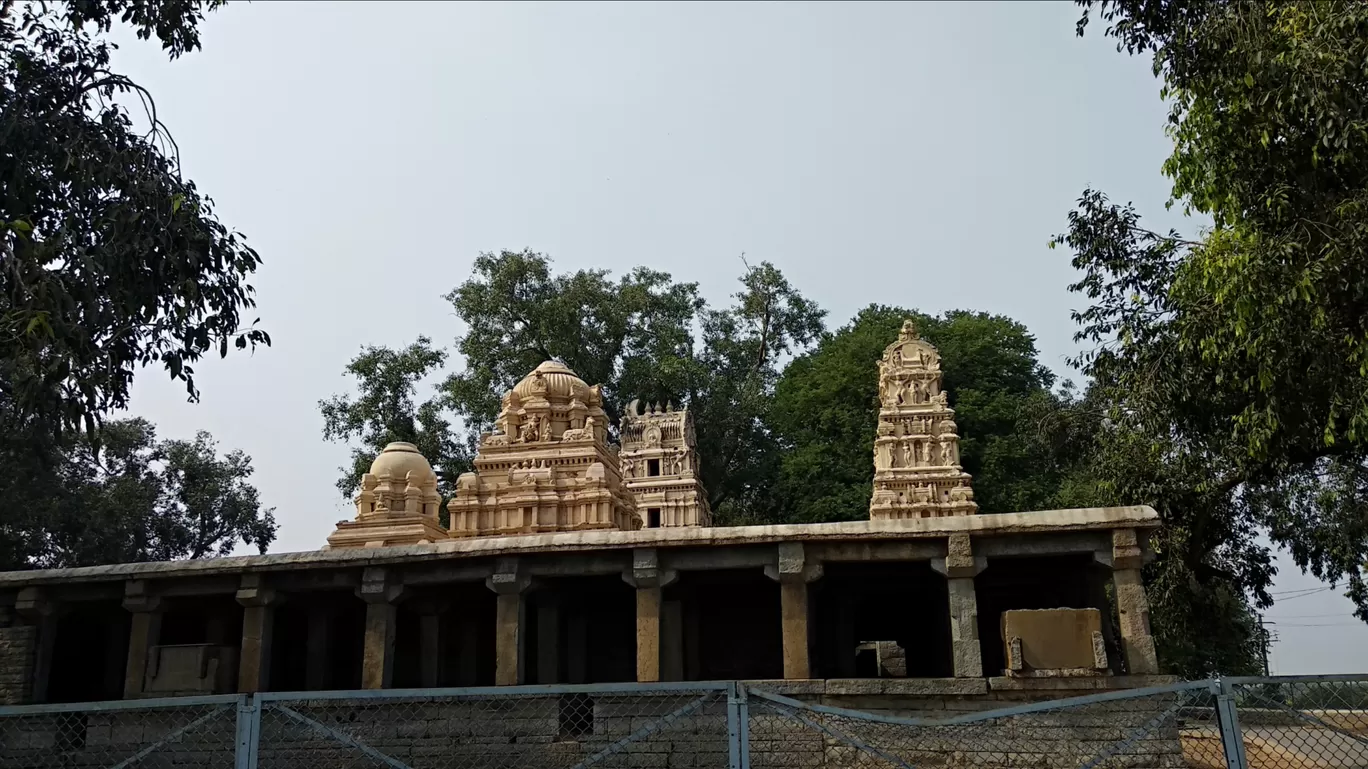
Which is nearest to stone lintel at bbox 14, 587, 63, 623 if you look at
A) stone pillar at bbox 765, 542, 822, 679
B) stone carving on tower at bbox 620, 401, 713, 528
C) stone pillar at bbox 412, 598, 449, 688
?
stone pillar at bbox 412, 598, 449, 688

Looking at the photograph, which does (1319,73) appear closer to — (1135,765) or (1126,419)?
(1126,419)

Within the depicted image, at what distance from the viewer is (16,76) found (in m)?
9.99

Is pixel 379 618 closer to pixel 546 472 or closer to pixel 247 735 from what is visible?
pixel 247 735

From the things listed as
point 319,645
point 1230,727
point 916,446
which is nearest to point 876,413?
point 916,446

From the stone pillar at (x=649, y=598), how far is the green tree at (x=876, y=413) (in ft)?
67.6

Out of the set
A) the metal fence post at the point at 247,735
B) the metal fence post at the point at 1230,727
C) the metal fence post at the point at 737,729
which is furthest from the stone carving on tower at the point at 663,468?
the metal fence post at the point at 1230,727

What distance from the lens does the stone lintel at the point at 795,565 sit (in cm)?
1022

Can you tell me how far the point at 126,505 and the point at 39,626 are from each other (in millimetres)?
20468

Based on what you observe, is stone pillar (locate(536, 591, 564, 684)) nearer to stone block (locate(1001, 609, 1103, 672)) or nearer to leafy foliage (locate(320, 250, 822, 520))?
stone block (locate(1001, 609, 1103, 672))

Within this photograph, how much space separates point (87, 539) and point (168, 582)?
66.6 ft

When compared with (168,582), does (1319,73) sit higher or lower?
higher

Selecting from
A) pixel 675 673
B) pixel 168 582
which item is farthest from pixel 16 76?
pixel 675 673

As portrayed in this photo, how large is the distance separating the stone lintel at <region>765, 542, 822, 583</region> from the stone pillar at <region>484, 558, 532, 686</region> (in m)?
2.55

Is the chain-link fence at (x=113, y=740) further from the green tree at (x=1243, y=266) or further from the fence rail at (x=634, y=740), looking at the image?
the green tree at (x=1243, y=266)
